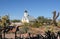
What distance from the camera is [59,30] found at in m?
26.7

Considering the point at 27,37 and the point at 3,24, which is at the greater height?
the point at 3,24

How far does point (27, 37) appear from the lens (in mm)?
27266

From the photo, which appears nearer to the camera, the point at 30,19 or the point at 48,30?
the point at 48,30

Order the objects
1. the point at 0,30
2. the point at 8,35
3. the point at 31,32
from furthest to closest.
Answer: the point at 8,35
the point at 31,32
the point at 0,30

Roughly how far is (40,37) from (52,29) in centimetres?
217

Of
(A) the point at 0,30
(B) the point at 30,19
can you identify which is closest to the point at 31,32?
(A) the point at 0,30

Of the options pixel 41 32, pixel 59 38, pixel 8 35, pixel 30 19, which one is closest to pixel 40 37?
pixel 41 32

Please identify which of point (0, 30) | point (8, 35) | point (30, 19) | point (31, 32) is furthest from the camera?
point (30, 19)

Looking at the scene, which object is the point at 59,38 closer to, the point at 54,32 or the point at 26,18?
the point at 54,32

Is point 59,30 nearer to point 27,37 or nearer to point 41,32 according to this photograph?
point 41,32

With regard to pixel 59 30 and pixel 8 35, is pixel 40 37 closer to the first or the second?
pixel 59 30

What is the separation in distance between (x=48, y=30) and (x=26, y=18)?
56352 mm

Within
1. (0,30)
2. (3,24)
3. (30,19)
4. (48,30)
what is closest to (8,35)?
(3,24)

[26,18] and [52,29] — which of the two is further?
[26,18]
